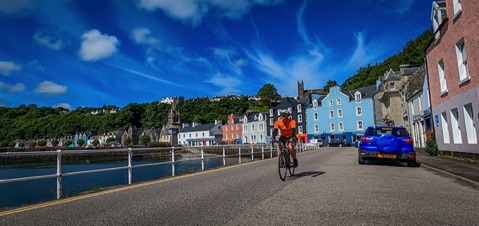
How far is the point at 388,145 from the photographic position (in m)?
12.7

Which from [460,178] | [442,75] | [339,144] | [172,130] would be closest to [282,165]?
[460,178]

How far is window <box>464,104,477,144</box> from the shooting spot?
1353 cm

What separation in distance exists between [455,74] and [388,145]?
17.5 feet

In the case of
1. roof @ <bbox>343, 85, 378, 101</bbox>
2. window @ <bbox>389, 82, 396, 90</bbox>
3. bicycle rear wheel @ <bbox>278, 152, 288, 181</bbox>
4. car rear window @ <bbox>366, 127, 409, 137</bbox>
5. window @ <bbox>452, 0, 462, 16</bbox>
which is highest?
roof @ <bbox>343, 85, 378, 101</bbox>

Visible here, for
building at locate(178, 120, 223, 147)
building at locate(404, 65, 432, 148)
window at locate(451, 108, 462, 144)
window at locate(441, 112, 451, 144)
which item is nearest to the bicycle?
window at locate(451, 108, 462, 144)

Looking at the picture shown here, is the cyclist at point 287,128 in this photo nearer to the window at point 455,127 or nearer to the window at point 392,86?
the window at point 455,127

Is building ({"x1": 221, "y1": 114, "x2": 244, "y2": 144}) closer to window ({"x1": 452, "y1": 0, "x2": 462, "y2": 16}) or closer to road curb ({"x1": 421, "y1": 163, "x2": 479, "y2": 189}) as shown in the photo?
window ({"x1": 452, "y1": 0, "x2": 462, "y2": 16})

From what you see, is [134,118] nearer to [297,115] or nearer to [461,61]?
[297,115]

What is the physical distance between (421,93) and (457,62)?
654 inches

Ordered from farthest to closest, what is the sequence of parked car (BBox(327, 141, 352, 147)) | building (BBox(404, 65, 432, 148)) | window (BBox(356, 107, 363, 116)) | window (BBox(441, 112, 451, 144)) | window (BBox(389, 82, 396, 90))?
window (BBox(356, 107, 363, 116)) < parked car (BBox(327, 141, 352, 147)) < window (BBox(389, 82, 396, 90)) < building (BBox(404, 65, 432, 148)) < window (BBox(441, 112, 451, 144))

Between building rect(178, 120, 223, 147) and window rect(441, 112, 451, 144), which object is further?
building rect(178, 120, 223, 147)

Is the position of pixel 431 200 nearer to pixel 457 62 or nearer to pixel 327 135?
pixel 457 62

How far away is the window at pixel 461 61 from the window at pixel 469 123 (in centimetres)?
124

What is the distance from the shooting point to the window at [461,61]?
13.7 metres
